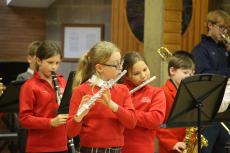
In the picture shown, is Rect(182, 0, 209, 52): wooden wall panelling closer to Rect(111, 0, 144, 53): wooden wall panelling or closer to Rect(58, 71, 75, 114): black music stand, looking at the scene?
Rect(111, 0, 144, 53): wooden wall panelling

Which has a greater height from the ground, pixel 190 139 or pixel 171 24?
pixel 171 24

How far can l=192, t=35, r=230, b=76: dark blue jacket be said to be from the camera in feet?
15.2

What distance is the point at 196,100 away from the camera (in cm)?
Result: 334

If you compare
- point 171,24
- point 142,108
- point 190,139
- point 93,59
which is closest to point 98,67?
point 93,59

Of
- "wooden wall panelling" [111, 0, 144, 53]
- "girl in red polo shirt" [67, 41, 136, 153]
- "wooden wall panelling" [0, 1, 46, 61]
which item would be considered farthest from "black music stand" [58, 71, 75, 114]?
"wooden wall panelling" [0, 1, 46, 61]

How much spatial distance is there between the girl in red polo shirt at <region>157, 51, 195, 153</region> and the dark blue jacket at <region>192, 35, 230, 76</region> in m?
0.83

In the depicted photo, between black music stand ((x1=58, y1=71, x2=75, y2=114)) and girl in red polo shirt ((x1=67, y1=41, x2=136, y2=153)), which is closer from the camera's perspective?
girl in red polo shirt ((x1=67, y1=41, x2=136, y2=153))

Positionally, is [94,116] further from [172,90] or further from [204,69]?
[204,69]

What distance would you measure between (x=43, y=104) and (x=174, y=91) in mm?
907

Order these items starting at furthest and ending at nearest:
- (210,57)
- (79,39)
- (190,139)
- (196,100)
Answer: (79,39) → (210,57) → (190,139) → (196,100)

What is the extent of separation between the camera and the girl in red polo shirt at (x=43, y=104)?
3654mm

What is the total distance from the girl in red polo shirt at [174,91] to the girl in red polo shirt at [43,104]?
70 cm

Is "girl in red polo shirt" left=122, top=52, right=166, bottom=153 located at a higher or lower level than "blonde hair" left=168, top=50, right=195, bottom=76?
lower

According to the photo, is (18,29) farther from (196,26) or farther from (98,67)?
(98,67)
